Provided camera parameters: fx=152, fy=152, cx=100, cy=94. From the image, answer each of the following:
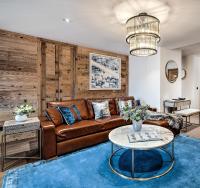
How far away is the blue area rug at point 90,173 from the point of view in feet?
6.19

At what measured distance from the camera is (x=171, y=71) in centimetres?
508

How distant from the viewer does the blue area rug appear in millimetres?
1888

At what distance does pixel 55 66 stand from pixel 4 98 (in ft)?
4.68

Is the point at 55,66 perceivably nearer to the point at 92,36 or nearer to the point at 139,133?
the point at 92,36

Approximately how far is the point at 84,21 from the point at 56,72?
170 cm

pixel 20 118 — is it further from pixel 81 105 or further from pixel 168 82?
pixel 168 82

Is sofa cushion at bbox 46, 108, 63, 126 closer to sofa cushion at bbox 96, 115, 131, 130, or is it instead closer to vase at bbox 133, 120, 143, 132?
sofa cushion at bbox 96, 115, 131, 130

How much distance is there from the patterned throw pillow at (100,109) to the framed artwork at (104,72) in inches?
39.8

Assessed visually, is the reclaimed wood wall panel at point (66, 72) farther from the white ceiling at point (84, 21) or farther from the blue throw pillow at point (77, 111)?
the blue throw pillow at point (77, 111)

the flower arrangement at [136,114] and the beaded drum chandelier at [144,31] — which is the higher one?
the beaded drum chandelier at [144,31]

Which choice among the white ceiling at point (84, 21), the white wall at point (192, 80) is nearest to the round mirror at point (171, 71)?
the white ceiling at point (84, 21)

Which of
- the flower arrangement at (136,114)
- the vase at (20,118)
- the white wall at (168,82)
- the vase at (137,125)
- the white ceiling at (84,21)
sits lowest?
the vase at (137,125)

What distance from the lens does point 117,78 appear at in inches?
206

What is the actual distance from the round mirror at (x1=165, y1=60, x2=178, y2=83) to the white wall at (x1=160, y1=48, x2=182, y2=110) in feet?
0.39
